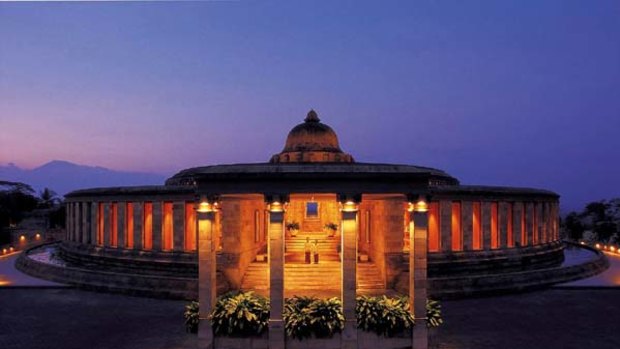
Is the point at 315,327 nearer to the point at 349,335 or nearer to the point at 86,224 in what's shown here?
the point at 349,335

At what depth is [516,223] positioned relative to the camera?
35.7m

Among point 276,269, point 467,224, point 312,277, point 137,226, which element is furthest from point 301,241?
point 276,269

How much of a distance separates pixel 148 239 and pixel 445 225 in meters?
21.0

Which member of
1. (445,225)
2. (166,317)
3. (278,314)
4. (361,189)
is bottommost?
(166,317)

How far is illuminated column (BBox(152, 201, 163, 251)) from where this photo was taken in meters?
33.5

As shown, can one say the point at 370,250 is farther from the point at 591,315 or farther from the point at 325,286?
the point at 591,315

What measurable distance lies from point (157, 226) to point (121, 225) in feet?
11.8

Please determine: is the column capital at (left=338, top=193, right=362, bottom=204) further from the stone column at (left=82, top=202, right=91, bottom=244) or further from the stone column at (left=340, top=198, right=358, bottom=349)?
the stone column at (left=82, top=202, right=91, bottom=244)

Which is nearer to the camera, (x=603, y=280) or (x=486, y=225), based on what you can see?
(x=603, y=280)

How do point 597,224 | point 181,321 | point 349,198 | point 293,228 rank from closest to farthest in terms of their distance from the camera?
1. point 349,198
2. point 181,321
3. point 293,228
4. point 597,224

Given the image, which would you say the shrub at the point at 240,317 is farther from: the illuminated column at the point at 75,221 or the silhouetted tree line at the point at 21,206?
the silhouetted tree line at the point at 21,206

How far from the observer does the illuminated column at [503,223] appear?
34594 millimetres

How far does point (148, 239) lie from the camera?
34312mm

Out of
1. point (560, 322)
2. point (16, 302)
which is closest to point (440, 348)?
point (560, 322)
